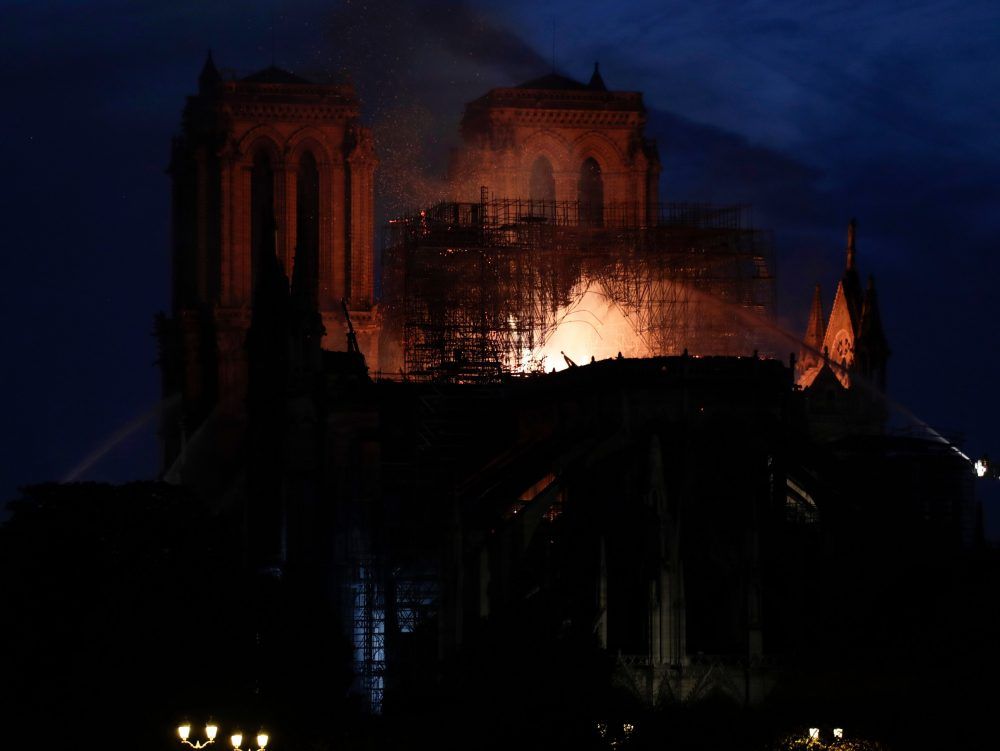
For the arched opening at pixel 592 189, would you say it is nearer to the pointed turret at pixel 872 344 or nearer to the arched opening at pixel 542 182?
the arched opening at pixel 542 182

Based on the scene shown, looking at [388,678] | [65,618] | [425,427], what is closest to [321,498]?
[425,427]

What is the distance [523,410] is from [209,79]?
69.9 feet

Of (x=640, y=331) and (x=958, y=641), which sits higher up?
(x=640, y=331)

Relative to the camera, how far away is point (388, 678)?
69688 mm

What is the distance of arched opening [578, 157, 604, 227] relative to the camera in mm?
94250

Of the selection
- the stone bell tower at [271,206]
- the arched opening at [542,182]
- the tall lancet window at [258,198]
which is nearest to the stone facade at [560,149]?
the arched opening at [542,182]

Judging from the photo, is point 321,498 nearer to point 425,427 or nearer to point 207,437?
point 425,427

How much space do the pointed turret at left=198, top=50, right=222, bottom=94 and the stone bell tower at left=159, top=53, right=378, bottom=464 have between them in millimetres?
75

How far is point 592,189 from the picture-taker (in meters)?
95.6

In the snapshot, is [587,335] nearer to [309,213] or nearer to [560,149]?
[560,149]

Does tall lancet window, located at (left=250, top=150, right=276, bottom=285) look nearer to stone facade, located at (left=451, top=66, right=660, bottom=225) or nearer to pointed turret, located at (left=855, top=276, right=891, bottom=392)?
stone facade, located at (left=451, top=66, right=660, bottom=225)

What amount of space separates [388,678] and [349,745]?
11.8 metres

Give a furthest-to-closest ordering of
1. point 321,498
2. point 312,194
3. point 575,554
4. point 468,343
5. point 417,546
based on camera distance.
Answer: point 312,194, point 468,343, point 321,498, point 417,546, point 575,554

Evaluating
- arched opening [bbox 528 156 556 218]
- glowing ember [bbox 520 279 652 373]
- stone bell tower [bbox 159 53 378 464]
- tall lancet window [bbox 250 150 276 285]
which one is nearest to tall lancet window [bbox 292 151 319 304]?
stone bell tower [bbox 159 53 378 464]
